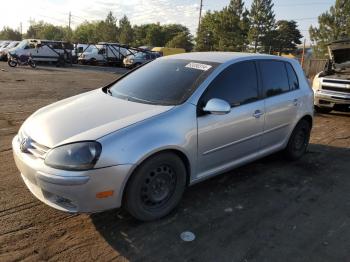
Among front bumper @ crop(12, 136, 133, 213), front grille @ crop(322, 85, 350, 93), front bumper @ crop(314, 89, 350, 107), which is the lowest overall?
front bumper @ crop(12, 136, 133, 213)

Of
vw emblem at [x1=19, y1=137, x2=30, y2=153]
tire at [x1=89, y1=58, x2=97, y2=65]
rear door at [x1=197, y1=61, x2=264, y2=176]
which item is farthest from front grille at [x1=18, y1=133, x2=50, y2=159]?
tire at [x1=89, y1=58, x2=97, y2=65]

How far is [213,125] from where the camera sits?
4.16m

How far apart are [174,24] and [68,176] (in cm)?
9847

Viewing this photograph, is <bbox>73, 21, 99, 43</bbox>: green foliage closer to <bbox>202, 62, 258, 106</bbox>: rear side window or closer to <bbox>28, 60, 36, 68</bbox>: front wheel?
<bbox>28, 60, 36, 68</bbox>: front wheel

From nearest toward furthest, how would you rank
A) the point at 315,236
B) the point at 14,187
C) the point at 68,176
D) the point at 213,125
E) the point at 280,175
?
the point at 68,176 < the point at 315,236 < the point at 213,125 < the point at 14,187 < the point at 280,175

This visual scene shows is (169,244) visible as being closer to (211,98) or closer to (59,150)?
(59,150)

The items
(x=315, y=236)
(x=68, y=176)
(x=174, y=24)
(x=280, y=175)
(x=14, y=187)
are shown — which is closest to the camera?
(x=68, y=176)

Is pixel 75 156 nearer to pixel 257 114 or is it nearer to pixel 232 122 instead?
pixel 232 122

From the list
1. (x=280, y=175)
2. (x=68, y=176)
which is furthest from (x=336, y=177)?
(x=68, y=176)

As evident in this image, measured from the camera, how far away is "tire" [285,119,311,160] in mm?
5770

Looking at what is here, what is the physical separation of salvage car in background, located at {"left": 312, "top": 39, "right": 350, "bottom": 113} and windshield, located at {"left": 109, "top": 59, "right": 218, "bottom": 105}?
6561mm

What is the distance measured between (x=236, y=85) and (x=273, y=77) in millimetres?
914

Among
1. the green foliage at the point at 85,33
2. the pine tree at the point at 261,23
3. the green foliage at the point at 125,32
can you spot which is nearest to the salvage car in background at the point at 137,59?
the pine tree at the point at 261,23

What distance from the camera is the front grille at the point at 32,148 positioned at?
347 cm
